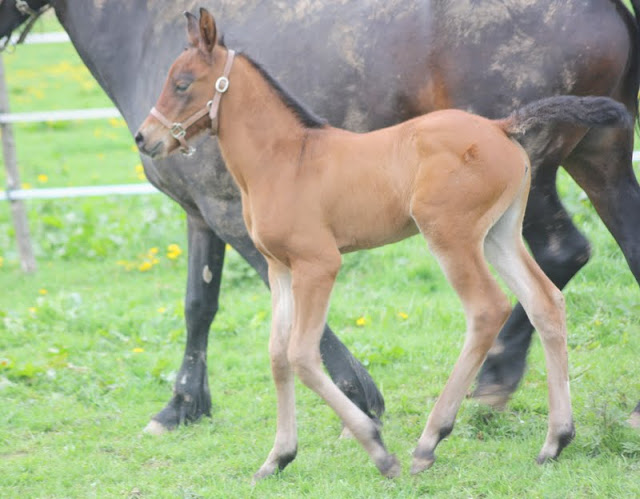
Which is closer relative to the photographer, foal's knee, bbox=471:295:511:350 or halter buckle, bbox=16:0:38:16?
foal's knee, bbox=471:295:511:350

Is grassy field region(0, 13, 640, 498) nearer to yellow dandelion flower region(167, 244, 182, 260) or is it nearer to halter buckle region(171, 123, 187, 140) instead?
yellow dandelion flower region(167, 244, 182, 260)

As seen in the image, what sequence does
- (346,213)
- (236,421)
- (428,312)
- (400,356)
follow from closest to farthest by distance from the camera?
1. (346,213)
2. (236,421)
3. (400,356)
4. (428,312)

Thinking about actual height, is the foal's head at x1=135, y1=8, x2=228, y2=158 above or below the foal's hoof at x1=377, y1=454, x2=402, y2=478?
above

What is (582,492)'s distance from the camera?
3434 millimetres

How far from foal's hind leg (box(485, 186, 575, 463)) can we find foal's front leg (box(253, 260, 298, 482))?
0.86 meters

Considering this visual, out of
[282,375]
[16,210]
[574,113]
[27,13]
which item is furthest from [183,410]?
[16,210]

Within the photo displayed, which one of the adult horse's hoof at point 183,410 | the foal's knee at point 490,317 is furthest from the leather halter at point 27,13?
the foal's knee at point 490,317

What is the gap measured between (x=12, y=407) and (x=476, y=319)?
2686 millimetres

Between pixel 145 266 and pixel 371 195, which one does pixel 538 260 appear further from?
pixel 145 266

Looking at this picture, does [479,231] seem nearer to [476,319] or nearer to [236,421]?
[476,319]

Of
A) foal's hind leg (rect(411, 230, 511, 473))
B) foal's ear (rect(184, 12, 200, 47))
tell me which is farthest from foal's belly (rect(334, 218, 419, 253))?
foal's ear (rect(184, 12, 200, 47))

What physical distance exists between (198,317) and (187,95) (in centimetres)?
156

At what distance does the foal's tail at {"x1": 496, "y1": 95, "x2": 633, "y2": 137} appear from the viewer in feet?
11.7

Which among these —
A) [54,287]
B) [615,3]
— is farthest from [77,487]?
[54,287]
